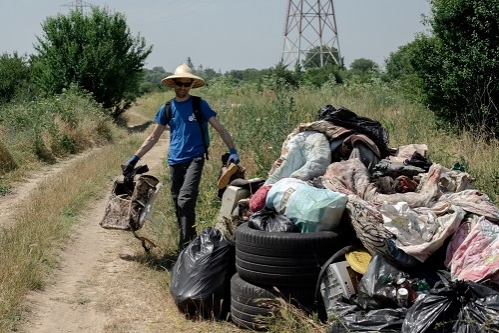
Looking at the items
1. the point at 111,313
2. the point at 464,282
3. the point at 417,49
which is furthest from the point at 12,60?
the point at 464,282

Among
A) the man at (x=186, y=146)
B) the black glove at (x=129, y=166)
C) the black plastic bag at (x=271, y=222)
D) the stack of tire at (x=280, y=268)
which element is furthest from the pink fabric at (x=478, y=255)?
the black glove at (x=129, y=166)

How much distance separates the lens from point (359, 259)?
16.9ft

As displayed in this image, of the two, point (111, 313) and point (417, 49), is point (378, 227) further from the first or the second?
point (417, 49)

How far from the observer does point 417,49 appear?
11188mm

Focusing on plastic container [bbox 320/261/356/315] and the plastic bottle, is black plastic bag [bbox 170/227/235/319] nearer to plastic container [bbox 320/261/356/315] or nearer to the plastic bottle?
plastic container [bbox 320/261/356/315]

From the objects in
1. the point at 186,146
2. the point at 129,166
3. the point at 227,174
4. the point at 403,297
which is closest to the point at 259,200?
the point at 227,174

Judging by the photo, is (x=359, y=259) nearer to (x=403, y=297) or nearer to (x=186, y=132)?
(x=403, y=297)

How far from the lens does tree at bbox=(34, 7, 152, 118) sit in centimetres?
2967

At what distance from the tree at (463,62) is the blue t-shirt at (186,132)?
437 cm

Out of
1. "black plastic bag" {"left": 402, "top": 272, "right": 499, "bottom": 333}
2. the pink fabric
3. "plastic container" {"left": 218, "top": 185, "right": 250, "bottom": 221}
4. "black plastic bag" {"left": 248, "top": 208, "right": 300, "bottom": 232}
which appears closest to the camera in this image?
"black plastic bag" {"left": 402, "top": 272, "right": 499, "bottom": 333}

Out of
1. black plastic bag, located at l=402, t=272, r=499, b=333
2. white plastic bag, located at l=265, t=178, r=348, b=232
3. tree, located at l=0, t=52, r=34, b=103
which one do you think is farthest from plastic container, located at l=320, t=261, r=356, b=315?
tree, located at l=0, t=52, r=34, b=103

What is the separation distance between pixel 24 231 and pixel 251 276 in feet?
12.9

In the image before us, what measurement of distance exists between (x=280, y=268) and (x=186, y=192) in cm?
228

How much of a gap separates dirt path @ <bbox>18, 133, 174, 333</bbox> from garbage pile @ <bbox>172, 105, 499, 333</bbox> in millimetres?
1102
